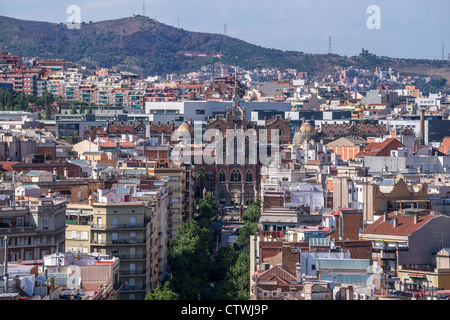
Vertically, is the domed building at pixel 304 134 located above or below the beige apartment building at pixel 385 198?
above

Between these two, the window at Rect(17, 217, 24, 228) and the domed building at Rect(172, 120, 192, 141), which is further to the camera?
the domed building at Rect(172, 120, 192, 141)

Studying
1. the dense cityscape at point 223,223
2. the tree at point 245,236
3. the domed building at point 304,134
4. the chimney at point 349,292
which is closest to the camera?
the chimney at point 349,292

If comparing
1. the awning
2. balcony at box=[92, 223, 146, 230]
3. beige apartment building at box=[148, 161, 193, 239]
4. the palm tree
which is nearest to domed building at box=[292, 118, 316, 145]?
the palm tree

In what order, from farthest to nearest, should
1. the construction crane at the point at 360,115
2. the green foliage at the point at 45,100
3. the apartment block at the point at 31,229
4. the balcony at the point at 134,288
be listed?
Result: the green foliage at the point at 45,100 → the construction crane at the point at 360,115 → the balcony at the point at 134,288 → the apartment block at the point at 31,229

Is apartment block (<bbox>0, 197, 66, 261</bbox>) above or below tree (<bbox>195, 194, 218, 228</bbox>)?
above

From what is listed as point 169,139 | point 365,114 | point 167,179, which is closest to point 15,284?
point 167,179

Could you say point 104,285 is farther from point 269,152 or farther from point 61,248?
point 269,152

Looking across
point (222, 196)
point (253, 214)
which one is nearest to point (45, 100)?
point (222, 196)

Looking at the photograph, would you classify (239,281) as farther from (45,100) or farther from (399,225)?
(45,100)

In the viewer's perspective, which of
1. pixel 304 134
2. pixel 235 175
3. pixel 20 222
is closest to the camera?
pixel 20 222

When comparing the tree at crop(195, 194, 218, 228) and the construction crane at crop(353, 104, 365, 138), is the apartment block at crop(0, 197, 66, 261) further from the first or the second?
the construction crane at crop(353, 104, 365, 138)

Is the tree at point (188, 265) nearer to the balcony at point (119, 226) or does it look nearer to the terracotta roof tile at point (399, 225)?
the balcony at point (119, 226)

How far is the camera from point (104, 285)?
26.4 meters

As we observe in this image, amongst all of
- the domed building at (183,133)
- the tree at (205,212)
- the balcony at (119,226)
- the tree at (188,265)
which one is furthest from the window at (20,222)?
the domed building at (183,133)
